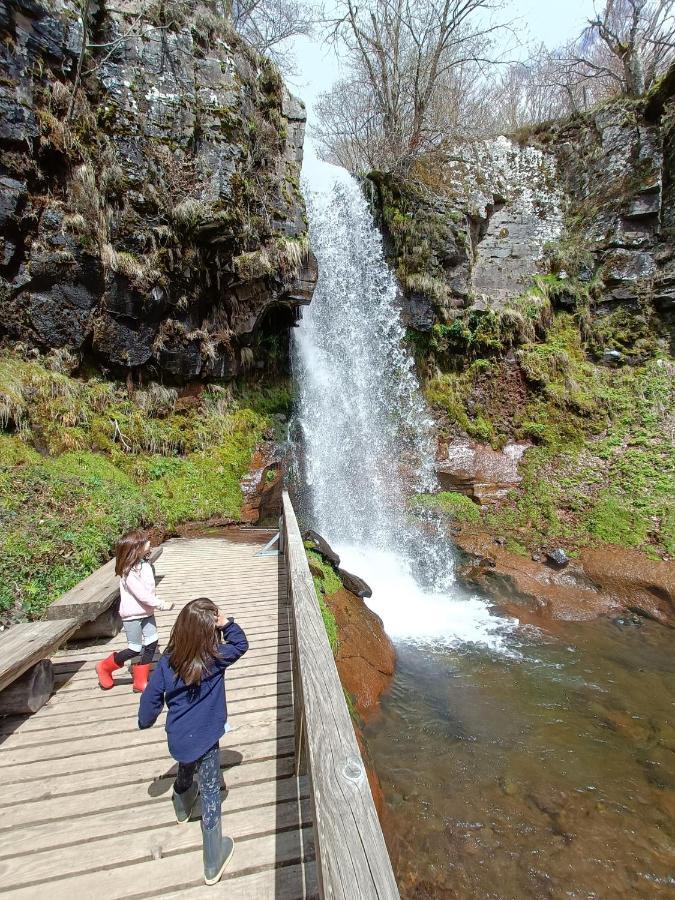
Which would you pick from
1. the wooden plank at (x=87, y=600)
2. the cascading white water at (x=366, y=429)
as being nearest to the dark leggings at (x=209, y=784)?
the wooden plank at (x=87, y=600)

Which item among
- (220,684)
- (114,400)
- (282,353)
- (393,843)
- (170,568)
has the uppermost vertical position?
(282,353)

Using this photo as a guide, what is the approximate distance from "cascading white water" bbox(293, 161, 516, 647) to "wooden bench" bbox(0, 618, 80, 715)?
6.13 metres

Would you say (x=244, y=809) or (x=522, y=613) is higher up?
(x=244, y=809)

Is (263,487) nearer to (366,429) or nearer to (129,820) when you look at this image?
(366,429)

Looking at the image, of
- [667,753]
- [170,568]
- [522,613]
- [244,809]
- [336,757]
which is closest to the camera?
[336,757]

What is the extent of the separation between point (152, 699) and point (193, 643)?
0.44m

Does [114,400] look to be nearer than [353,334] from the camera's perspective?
Yes

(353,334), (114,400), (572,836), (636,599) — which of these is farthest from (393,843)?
(353,334)

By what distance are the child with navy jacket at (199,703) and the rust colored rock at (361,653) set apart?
12.2ft

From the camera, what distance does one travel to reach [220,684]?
7.91ft

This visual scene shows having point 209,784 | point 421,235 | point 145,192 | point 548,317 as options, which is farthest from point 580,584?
point 145,192

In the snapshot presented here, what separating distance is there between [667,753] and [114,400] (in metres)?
11.7

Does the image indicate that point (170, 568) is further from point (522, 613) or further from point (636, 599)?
point (636, 599)

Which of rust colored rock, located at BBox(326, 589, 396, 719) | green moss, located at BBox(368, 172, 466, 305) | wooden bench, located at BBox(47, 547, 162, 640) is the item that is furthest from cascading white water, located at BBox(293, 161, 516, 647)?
wooden bench, located at BBox(47, 547, 162, 640)
